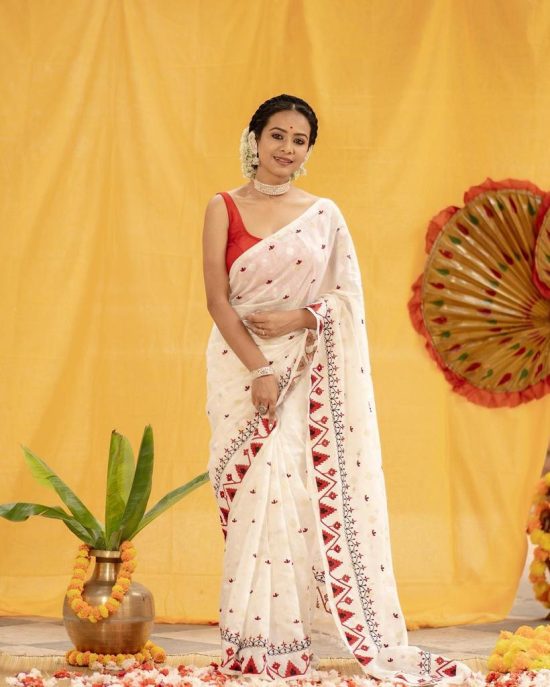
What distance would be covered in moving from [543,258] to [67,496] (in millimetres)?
2121

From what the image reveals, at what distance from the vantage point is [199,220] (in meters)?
4.61

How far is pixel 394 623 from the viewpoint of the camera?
3.34 metres

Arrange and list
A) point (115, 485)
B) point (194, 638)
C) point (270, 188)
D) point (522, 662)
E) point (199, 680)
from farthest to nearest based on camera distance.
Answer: point (194, 638) → point (115, 485) → point (270, 188) → point (522, 662) → point (199, 680)

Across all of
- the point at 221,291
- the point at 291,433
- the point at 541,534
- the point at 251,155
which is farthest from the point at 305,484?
the point at 541,534

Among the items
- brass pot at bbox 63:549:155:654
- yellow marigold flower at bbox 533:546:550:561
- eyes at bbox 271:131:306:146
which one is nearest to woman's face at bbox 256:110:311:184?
eyes at bbox 271:131:306:146

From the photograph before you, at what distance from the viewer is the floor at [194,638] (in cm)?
374

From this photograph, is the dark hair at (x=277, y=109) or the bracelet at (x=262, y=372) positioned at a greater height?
the dark hair at (x=277, y=109)

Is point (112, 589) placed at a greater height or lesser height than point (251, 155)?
lesser

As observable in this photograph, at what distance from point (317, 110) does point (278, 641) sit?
7.38 ft

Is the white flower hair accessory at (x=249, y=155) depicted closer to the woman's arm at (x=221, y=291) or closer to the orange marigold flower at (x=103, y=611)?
the woman's arm at (x=221, y=291)

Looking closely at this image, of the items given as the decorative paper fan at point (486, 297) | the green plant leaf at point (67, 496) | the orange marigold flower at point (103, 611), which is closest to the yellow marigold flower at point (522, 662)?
the orange marigold flower at point (103, 611)

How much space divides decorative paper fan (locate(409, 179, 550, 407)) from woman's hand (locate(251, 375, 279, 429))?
1.51 metres

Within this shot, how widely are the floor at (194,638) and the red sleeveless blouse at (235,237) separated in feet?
3.85

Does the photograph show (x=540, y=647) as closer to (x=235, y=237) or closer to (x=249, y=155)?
(x=235, y=237)
